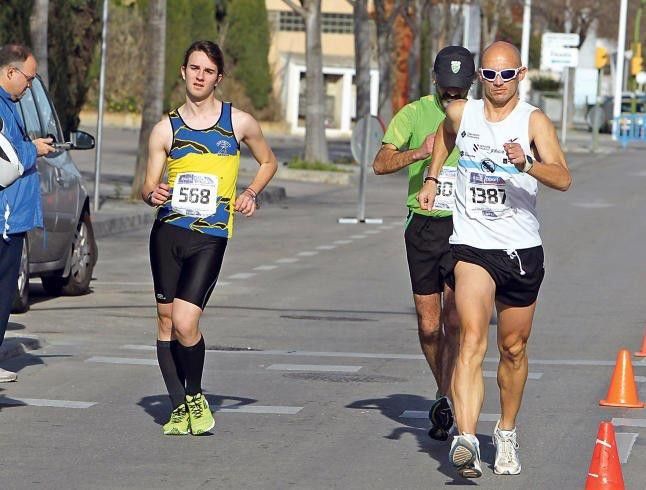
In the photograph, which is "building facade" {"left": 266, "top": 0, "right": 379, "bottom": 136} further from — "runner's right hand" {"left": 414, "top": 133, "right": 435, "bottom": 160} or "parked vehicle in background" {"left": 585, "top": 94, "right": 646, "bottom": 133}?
"runner's right hand" {"left": 414, "top": 133, "right": 435, "bottom": 160}

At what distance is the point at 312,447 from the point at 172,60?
2109 inches

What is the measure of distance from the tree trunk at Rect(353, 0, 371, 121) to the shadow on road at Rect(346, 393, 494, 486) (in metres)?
28.8

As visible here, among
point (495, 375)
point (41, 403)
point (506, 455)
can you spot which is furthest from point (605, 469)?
point (495, 375)

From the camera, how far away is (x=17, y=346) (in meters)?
11.9

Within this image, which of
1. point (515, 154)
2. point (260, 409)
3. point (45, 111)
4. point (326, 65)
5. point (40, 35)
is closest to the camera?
point (515, 154)

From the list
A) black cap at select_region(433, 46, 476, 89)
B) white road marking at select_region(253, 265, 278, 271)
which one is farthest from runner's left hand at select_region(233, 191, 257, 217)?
white road marking at select_region(253, 265, 278, 271)

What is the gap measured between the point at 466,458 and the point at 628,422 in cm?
235

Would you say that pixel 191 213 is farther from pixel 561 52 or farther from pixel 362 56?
pixel 561 52

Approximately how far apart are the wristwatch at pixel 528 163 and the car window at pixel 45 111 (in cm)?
806

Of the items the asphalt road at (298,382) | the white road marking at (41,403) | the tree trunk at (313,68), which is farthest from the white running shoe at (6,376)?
the tree trunk at (313,68)

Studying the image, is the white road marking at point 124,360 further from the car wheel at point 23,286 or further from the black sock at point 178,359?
the black sock at point 178,359

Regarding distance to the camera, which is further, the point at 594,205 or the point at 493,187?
the point at 594,205

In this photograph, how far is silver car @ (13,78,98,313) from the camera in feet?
46.8

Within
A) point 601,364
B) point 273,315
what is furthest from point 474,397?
point 273,315
